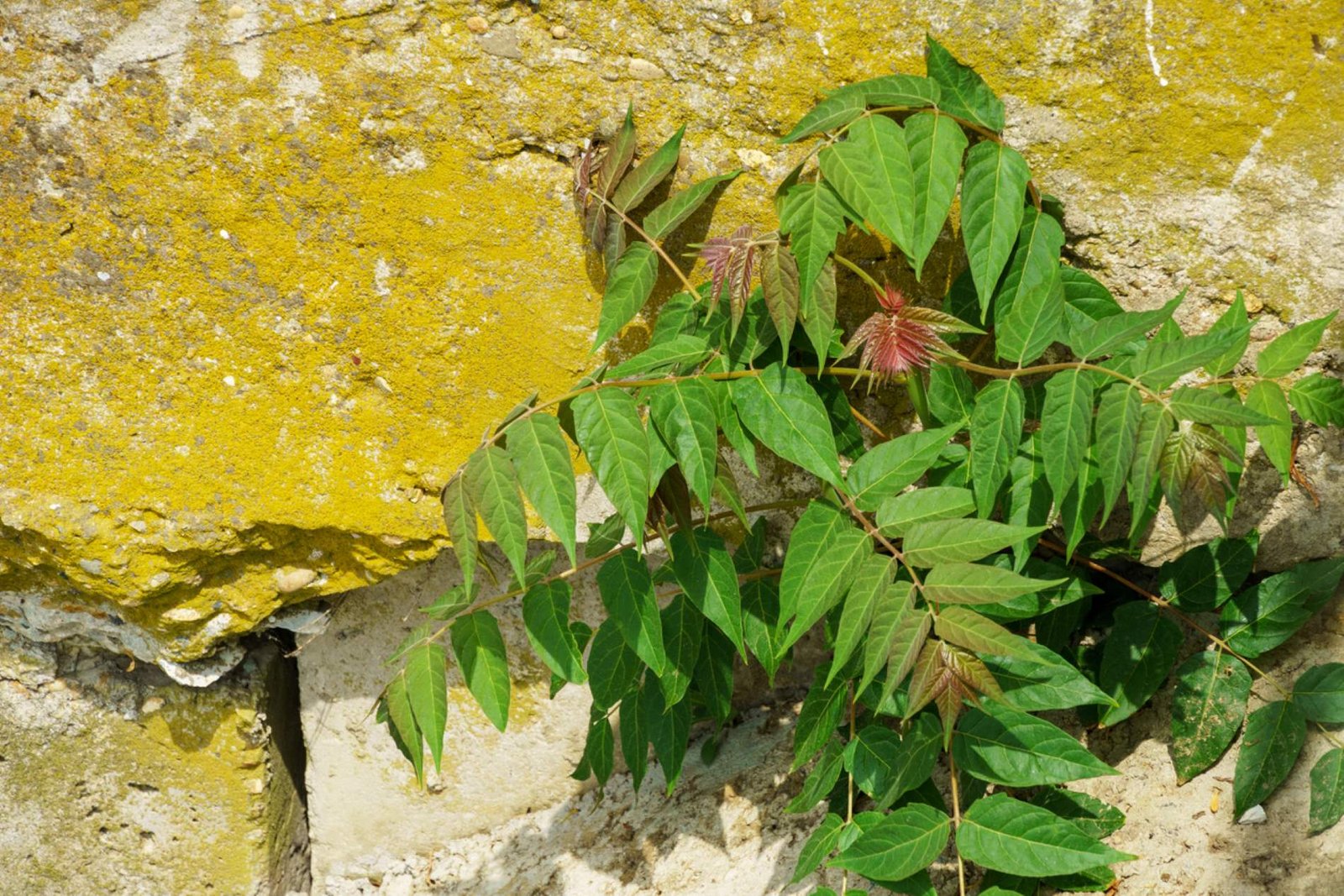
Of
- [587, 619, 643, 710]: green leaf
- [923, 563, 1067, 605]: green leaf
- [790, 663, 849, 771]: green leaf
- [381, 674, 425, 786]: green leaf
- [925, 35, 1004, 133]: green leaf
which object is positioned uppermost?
[925, 35, 1004, 133]: green leaf

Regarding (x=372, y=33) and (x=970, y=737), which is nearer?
(x=970, y=737)

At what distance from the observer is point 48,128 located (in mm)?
2264

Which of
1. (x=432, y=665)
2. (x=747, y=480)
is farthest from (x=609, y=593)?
(x=747, y=480)

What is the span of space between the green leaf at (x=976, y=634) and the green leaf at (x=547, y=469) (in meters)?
0.56

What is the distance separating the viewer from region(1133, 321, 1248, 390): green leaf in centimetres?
166

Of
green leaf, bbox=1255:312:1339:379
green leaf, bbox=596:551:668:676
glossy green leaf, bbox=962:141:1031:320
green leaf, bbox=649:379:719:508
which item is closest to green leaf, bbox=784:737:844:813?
green leaf, bbox=596:551:668:676

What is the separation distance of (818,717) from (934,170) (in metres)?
Answer: 0.99

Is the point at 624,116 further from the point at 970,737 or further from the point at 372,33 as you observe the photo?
the point at 970,737

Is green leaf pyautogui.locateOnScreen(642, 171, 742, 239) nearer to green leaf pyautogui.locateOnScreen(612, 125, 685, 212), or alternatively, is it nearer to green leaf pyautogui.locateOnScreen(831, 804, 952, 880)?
green leaf pyautogui.locateOnScreen(612, 125, 685, 212)

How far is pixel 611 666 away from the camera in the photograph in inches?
82.7

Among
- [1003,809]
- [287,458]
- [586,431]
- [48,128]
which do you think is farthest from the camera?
[287,458]

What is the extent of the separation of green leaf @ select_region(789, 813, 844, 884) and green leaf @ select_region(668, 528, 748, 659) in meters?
0.38

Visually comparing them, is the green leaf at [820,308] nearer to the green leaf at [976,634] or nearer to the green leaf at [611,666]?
the green leaf at [976,634]

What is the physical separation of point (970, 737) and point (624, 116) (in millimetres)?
1347
